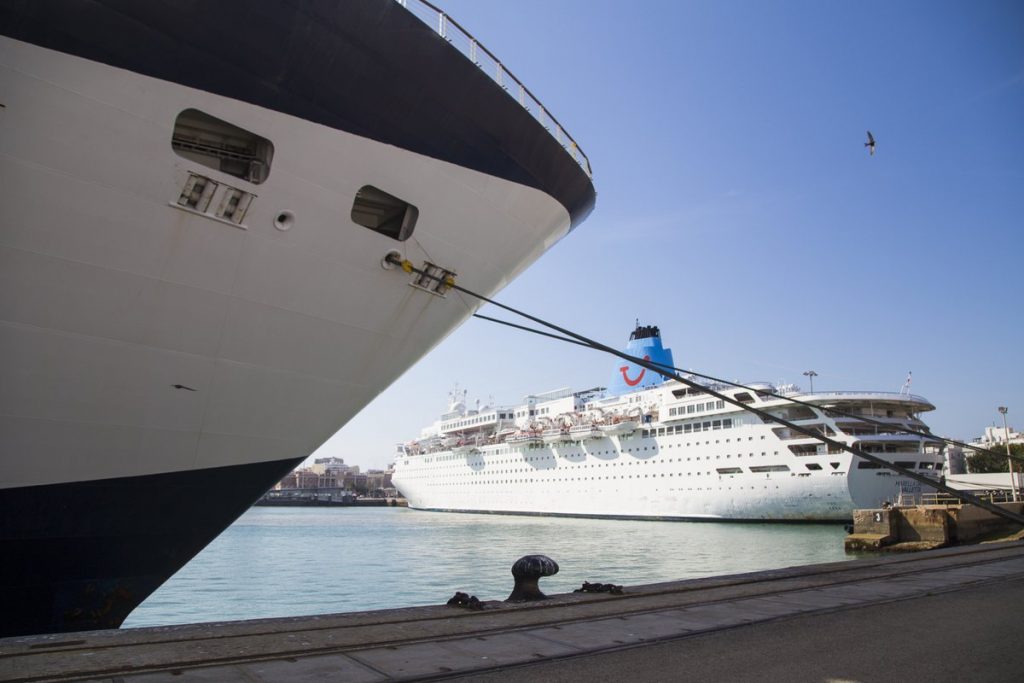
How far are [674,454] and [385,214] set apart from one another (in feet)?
115

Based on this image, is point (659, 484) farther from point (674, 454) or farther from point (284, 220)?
point (284, 220)

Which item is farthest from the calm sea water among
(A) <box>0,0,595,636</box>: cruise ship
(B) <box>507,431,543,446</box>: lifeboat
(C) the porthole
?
(B) <box>507,431,543,446</box>: lifeboat

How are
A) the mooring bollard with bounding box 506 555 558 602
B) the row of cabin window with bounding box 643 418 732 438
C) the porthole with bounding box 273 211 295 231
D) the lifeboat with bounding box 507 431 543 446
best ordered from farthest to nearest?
1. the lifeboat with bounding box 507 431 543 446
2. the row of cabin window with bounding box 643 418 732 438
3. the mooring bollard with bounding box 506 555 558 602
4. the porthole with bounding box 273 211 295 231

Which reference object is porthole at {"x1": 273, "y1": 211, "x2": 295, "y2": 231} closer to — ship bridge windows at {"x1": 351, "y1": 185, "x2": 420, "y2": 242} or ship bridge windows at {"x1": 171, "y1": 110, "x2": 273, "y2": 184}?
ship bridge windows at {"x1": 171, "y1": 110, "x2": 273, "y2": 184}

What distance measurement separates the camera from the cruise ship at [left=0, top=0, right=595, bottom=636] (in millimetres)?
4707

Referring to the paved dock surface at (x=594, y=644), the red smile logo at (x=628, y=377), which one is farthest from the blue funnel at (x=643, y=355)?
the paved dock surface at (x=594, y=644)

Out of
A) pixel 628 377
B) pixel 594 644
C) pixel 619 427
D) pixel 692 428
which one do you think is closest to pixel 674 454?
pixel 692 428

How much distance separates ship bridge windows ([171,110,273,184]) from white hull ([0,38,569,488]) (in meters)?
0.17

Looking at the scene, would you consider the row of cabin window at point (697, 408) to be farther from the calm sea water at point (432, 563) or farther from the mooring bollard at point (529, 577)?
the mooring bollard at point (529, 577)

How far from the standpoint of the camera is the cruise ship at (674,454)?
3253 centimetres

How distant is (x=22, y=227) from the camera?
471 cm

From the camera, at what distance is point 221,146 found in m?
5.42

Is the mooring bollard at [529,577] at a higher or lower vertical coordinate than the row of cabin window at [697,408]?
lower

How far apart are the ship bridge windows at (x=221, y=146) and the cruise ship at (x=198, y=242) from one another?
2 centimetres
